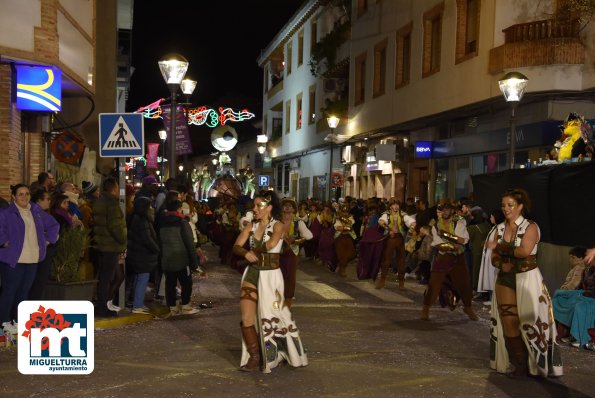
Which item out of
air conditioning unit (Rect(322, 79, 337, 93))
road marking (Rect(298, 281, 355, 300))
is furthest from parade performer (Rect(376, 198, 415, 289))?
air conditioning unit (Rect(322, 79, 337, 93))

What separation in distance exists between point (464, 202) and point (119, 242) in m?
7.30

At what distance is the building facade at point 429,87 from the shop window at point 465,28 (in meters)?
0.03

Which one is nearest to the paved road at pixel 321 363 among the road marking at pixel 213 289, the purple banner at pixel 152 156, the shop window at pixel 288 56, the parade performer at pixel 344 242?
the road marking at pixel 213 289

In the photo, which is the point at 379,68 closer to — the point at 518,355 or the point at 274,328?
the point at 518,355

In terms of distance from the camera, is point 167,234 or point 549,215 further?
point 549,215

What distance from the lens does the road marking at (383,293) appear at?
1409 cm

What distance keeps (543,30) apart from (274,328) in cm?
1339

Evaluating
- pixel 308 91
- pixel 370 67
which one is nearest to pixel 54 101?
pixel 370 67

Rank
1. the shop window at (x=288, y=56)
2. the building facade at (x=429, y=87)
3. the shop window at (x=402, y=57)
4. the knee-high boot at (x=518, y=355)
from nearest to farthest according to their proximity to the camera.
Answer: the knee-high boot at (x=518, y=355) < the building facade at (x=429, y=87) < the shop window at (x=402, y=57) < the shop window at (x=288, y=56)

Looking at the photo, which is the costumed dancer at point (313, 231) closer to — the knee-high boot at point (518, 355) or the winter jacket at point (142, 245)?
the winter jacket at point (142, 245)

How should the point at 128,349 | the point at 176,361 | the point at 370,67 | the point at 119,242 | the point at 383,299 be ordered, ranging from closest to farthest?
the point at 176,361
the point at 128,349
the point at 119,242
the point at 383,299
the point at 370,67

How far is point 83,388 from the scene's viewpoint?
7.07 meters

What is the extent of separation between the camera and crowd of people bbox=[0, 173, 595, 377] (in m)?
7.86

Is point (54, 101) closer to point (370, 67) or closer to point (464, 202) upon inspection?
point (464, 202)
